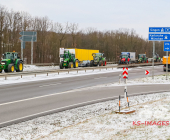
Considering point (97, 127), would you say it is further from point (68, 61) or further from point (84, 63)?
point (84, 63)

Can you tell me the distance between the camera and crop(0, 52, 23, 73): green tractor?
3012cm

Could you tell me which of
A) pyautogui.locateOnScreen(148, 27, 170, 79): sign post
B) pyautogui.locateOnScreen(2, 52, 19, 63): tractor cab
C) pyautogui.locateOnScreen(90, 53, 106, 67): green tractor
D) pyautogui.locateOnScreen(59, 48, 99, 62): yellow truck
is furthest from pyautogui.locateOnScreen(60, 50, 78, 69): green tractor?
pyautogui.locateOnScreen(148, 27, 170, 79): sign post

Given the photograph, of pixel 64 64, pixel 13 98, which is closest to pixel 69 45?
pixel 64 64

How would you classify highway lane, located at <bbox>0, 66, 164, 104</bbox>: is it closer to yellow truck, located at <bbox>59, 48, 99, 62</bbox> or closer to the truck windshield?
the truck windshield

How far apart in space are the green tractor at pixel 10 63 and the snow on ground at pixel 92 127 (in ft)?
67.0

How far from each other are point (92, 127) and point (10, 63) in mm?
24602

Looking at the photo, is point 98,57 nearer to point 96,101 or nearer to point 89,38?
point 96,101

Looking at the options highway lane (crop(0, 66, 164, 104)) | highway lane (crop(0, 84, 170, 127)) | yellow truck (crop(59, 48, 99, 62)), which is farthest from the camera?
yellow truck (crop(59, 48, 99, 62))

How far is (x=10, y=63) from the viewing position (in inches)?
1228

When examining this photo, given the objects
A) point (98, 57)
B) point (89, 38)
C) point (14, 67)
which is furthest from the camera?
point (89, 38)

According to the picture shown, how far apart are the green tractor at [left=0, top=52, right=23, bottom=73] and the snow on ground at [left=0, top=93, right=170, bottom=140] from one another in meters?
20.4

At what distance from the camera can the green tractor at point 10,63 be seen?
98.8ft

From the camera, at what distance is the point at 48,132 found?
8.38 m

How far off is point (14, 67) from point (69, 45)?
170 feet
